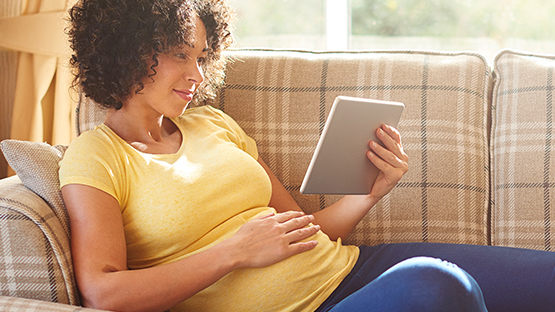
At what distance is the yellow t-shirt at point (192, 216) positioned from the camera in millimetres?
945

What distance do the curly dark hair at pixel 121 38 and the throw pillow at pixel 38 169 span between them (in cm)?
19

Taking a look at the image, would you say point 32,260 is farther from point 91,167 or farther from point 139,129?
point 139,129

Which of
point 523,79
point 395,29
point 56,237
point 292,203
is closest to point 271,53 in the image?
point 292,203

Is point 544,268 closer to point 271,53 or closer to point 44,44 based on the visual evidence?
point 271,53

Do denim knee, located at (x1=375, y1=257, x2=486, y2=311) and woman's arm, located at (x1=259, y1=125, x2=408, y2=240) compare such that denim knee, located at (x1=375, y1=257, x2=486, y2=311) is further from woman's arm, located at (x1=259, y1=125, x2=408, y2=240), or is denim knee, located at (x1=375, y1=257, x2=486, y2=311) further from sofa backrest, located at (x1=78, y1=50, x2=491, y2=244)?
sofa backrest, located at (x1=78, y1=50, x2=491, y2=244)

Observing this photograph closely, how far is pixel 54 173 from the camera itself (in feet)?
3.15

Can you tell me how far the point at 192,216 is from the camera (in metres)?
0.97

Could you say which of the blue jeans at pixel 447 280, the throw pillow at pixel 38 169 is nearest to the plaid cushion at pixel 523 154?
the blue jeans at pixel 447 280

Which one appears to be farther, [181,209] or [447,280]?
[181,209]

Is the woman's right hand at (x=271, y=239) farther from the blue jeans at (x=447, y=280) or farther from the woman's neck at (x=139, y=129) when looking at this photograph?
the woman's neck at (x=139, y=129)

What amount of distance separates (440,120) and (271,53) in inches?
21.4

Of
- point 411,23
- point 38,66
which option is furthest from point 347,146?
point 411,23

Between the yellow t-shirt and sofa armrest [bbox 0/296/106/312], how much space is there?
0.21 m

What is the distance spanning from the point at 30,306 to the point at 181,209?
0.31m
